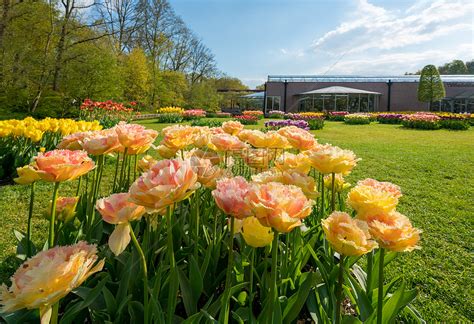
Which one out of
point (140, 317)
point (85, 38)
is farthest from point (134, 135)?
point (85, 38)

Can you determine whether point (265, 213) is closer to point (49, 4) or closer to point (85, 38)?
point (49, 4)

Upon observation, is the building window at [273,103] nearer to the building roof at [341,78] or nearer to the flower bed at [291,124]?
the building roof at [341,78]

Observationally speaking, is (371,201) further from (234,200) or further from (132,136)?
(132,136)

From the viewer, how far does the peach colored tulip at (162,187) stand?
680mm

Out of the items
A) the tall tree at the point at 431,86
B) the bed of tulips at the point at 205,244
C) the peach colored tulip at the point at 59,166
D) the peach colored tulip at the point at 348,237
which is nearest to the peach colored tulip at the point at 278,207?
the bed of tulips at the point at 205,244

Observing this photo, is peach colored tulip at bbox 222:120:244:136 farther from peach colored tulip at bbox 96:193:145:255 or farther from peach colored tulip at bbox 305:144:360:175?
peach colored tulip at bbox 96:193:145:255

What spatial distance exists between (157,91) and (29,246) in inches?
1001

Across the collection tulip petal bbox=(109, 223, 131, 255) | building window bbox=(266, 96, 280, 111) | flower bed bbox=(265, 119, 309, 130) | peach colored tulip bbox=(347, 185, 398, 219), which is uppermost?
building window bbox=(266, 96, 280, 111)

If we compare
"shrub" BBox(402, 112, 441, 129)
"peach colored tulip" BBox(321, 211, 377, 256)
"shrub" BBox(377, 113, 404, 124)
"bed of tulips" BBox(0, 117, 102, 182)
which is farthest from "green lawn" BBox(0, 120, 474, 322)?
"shrub" BBox(377, 113, 404, 124)

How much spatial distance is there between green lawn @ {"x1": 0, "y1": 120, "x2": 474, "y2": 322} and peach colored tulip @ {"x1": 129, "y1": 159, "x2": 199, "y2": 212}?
1.52 meters

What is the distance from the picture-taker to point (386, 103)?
91.9 feet

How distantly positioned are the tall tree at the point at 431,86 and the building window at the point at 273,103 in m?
11.9

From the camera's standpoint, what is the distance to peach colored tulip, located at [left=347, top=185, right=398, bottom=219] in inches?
35.6

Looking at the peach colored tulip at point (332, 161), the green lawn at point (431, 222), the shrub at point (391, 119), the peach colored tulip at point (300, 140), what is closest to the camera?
the peach colored tulip at point (332, 161)
